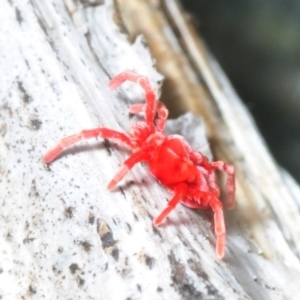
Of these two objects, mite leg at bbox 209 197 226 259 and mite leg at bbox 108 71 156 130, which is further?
mite leg at bbox 108 71 156 130

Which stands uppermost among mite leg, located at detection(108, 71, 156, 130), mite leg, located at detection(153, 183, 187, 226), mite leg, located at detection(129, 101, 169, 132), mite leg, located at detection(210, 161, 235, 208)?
mite leg, located at detection(108, 71, 156, 130)

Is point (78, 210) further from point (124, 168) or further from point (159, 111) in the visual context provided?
point (159, 111)

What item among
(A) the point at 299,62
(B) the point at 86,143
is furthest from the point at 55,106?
(A) the point at 299,62

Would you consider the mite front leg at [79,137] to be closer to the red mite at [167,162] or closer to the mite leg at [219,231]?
the red mite at [167,162]

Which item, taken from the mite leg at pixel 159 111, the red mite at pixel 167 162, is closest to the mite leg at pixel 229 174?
the red mite at pixel 167 162

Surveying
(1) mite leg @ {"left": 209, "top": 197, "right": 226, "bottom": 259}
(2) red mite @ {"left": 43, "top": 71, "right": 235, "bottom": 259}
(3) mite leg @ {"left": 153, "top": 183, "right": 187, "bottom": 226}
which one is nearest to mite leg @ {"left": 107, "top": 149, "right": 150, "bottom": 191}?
(2) red mite @ {"left": 43, "top": 71, "right": 235, "bottom": 259}

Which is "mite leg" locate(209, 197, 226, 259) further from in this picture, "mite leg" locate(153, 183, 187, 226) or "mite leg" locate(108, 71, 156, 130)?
"mite leg" locate(108, 71, 156, 130)
